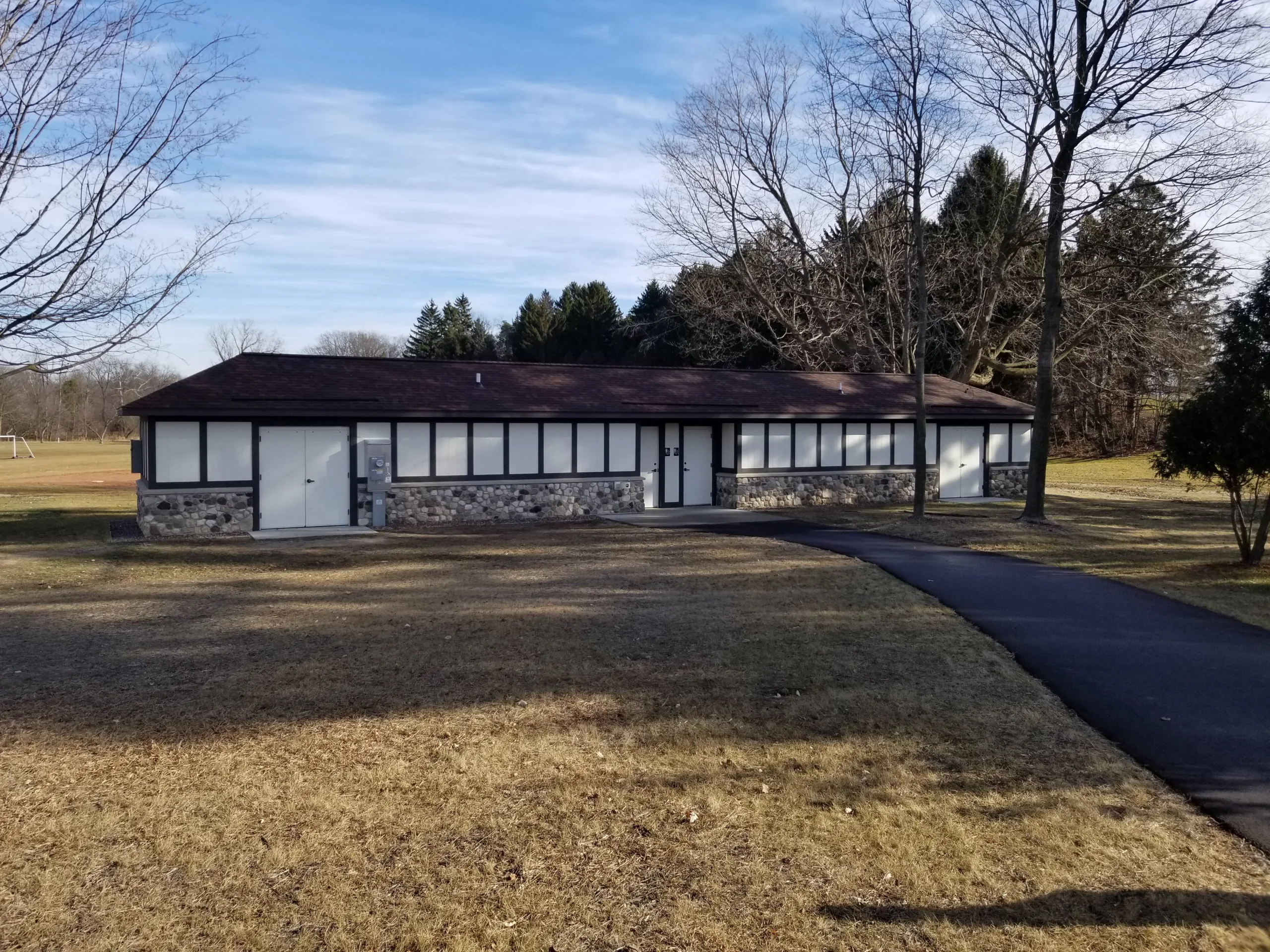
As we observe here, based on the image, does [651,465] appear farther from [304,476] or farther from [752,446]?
[304,476]

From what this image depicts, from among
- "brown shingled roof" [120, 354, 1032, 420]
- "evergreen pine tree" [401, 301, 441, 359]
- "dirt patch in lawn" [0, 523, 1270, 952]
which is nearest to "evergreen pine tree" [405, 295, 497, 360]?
"evergreen pine tree" [401, 301, 441, 359]

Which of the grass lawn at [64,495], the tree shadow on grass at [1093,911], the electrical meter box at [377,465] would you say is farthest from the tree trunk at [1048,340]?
the grass lawn at [64,495]

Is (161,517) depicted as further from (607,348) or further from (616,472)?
(607,348)

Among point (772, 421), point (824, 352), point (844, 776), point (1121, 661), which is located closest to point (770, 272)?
point (824, 352)

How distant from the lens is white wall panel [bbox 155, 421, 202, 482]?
714 inches

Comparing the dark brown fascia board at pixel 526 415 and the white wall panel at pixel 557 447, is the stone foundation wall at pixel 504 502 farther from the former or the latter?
the dark brown fascia board at pixel 526 415

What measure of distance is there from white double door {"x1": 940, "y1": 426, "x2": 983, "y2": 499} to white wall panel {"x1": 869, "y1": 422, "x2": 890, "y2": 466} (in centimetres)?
173

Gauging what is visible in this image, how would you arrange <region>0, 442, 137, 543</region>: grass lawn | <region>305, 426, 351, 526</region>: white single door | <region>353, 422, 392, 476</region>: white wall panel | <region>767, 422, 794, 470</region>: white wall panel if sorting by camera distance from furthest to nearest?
<region>767, 422, 794, 470</region>: white wall panel
<region>0, 442, 137, 543</region>: grass lawn
<region>353, 422, 392, 476</region>: white wall panel
<region>305, 426, 351, 526</region>: white single door

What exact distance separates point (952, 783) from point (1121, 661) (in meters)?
3.65

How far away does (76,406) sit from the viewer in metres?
81.6

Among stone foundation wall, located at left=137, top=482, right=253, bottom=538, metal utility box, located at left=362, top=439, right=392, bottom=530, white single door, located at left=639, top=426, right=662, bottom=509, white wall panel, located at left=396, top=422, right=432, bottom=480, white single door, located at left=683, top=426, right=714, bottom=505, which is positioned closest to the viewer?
stone foundation wall, located at left=137, top=482, right=253, bottom=538

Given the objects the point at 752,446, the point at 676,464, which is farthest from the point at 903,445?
the point at 676,464

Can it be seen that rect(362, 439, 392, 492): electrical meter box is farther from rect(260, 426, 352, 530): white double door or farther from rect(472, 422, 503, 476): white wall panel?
rect(472, 422, 503, 476): white wall panel

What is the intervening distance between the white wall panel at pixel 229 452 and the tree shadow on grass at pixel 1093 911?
16960 millimetres
